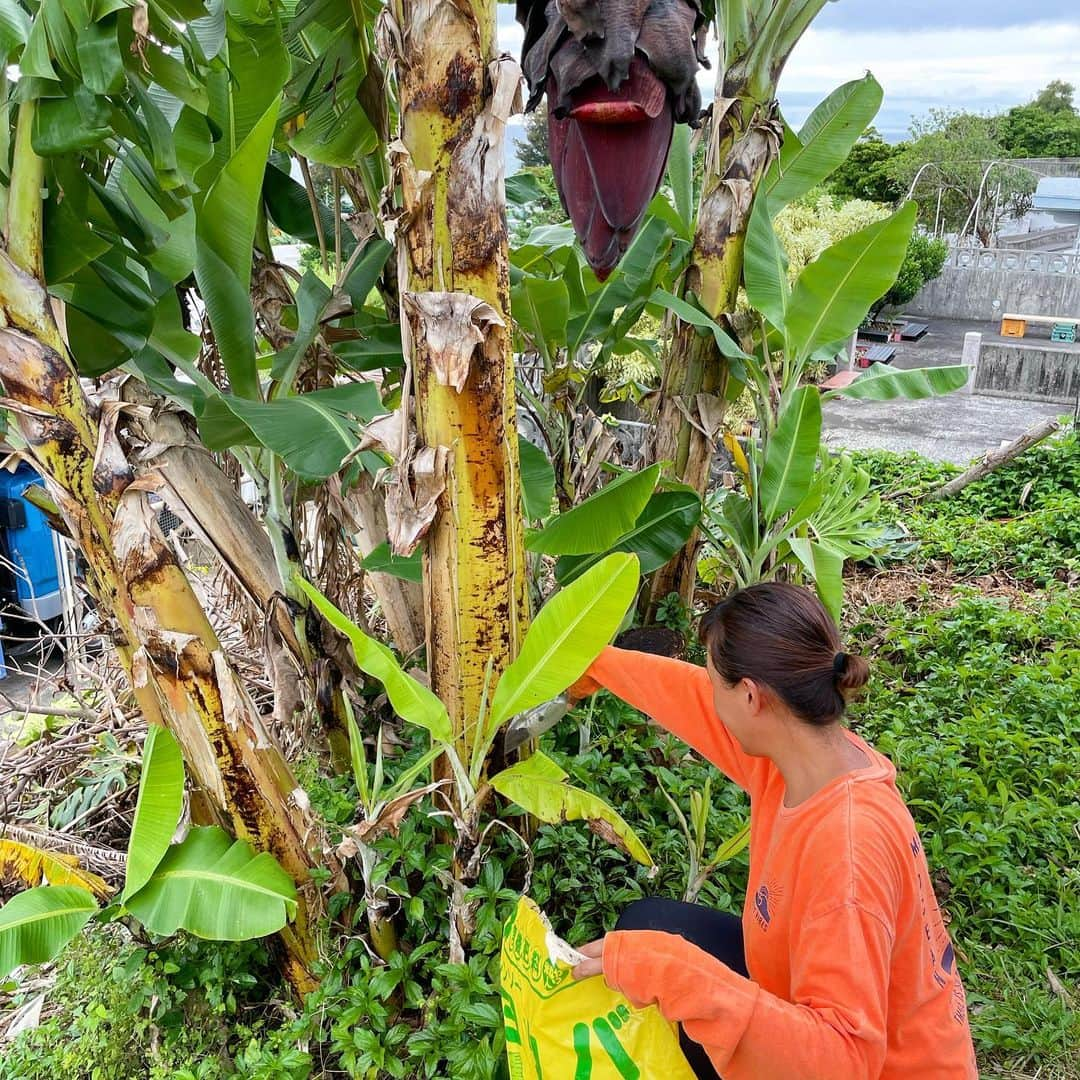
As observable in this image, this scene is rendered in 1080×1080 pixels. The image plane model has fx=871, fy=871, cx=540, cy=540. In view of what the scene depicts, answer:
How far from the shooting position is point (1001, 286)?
488 inches

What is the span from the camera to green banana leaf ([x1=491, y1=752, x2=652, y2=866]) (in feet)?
3.20

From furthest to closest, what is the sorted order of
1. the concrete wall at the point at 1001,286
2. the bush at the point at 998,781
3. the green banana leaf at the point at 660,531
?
the concrete wall at the point at 1001,286
the green banana leaf at the point at 660,531
the bush at the point at 998,781

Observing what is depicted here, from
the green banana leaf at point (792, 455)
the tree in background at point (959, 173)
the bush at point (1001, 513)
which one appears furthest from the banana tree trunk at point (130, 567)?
the tree in background at point (959, 173)

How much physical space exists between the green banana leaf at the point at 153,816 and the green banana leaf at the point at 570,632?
0.39m

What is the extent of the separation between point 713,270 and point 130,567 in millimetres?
1217

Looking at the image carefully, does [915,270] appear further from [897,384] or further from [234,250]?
[234,250]

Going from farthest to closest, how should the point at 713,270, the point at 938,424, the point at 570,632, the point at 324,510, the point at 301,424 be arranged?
the point at 938,424 < the point at 713,270 < the point at 324,510 < the point at 301,424 < the point at 570,632

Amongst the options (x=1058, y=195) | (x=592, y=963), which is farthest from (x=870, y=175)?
(x=592, y=963)

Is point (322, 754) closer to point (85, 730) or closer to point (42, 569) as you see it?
point (85, 730)

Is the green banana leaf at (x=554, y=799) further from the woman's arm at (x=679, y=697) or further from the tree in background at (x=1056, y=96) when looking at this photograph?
the tree in background at (x=1056, y=96)

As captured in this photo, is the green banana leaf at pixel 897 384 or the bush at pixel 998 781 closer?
the bush at pixel 998 781

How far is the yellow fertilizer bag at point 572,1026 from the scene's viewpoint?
83 centimetres

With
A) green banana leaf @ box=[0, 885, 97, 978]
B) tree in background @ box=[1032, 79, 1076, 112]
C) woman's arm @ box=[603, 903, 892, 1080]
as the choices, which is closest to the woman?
woman's arm @ box=[603, 903, 892, 1080]

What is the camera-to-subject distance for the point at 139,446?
1220 mm
